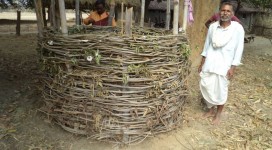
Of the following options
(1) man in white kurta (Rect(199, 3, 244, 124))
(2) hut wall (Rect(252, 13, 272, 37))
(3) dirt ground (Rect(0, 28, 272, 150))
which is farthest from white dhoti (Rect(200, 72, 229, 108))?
(2) hut wall (Rect(252, 13, 272, 37))

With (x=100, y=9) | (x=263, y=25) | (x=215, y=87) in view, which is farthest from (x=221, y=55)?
(x=263, y=25)

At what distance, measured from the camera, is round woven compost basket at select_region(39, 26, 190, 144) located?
11.2 ft

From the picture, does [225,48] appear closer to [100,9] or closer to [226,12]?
[226,12]

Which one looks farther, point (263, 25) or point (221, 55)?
point (263, 25)

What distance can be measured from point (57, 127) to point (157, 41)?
1.80 metres

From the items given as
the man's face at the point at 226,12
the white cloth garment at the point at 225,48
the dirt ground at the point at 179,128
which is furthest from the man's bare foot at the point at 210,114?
the man's face at the point at 226,12

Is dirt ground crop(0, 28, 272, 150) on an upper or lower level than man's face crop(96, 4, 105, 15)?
lower

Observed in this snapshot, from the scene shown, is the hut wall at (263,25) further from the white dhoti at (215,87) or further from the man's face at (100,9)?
the white dhoti at (215,87)

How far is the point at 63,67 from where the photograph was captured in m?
3.67

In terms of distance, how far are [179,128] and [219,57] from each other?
1.15m

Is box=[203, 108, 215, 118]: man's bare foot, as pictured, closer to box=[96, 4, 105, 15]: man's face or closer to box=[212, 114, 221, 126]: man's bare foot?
box=[212, 114, 221, 126]: man's bare foot

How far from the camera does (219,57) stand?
4270 mm

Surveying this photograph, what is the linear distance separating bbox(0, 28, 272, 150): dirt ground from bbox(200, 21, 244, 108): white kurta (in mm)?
513

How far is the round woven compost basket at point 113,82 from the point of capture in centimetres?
341
